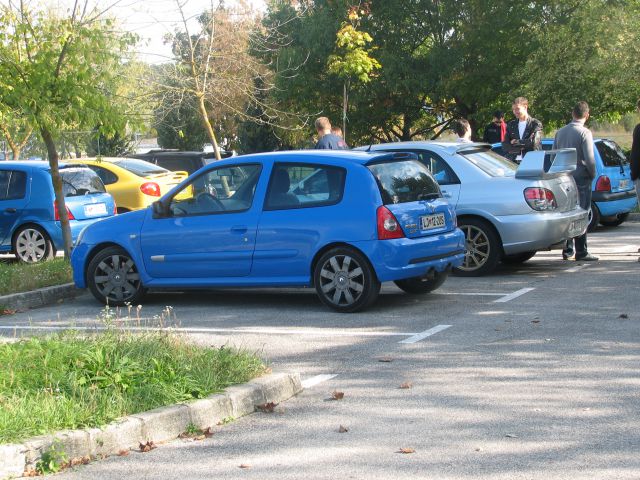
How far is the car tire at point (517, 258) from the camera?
44.8 ft

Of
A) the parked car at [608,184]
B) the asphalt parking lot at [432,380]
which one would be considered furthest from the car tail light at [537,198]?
the parked car at [608,184]

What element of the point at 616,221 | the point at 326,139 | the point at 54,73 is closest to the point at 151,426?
the point at 54,73

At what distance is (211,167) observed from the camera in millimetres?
11188

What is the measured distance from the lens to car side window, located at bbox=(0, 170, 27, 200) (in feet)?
54.1

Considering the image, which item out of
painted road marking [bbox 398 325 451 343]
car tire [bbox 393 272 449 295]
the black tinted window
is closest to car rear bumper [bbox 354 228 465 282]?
car tire [bbox 393 272 449 295]

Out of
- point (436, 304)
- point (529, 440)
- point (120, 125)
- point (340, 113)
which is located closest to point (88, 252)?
point (120, 125)

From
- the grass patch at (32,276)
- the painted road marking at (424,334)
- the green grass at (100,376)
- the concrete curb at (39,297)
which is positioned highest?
the grass patch at (32,276)

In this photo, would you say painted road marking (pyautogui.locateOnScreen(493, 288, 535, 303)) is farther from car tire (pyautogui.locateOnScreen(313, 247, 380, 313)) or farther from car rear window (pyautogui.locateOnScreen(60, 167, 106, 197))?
car rear window (pyautogui.locateOnScreen(60, 167, 106, 197))

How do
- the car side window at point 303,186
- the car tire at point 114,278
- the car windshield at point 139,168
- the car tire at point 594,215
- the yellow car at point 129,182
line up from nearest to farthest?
the car side window at point 303,186, the car tire at point 114,278, the car tire at point 594,215, the yellow car at point 129,182, the car windshield at point 139,168

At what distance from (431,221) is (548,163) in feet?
15.1

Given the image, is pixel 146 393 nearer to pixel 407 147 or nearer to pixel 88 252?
pixel 88 252

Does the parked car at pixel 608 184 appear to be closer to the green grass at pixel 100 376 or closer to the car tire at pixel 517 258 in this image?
the car tire at pixel 517 258

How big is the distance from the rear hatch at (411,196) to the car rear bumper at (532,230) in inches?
61.7

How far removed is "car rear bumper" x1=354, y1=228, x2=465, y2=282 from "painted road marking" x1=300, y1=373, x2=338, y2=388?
2579 mm
